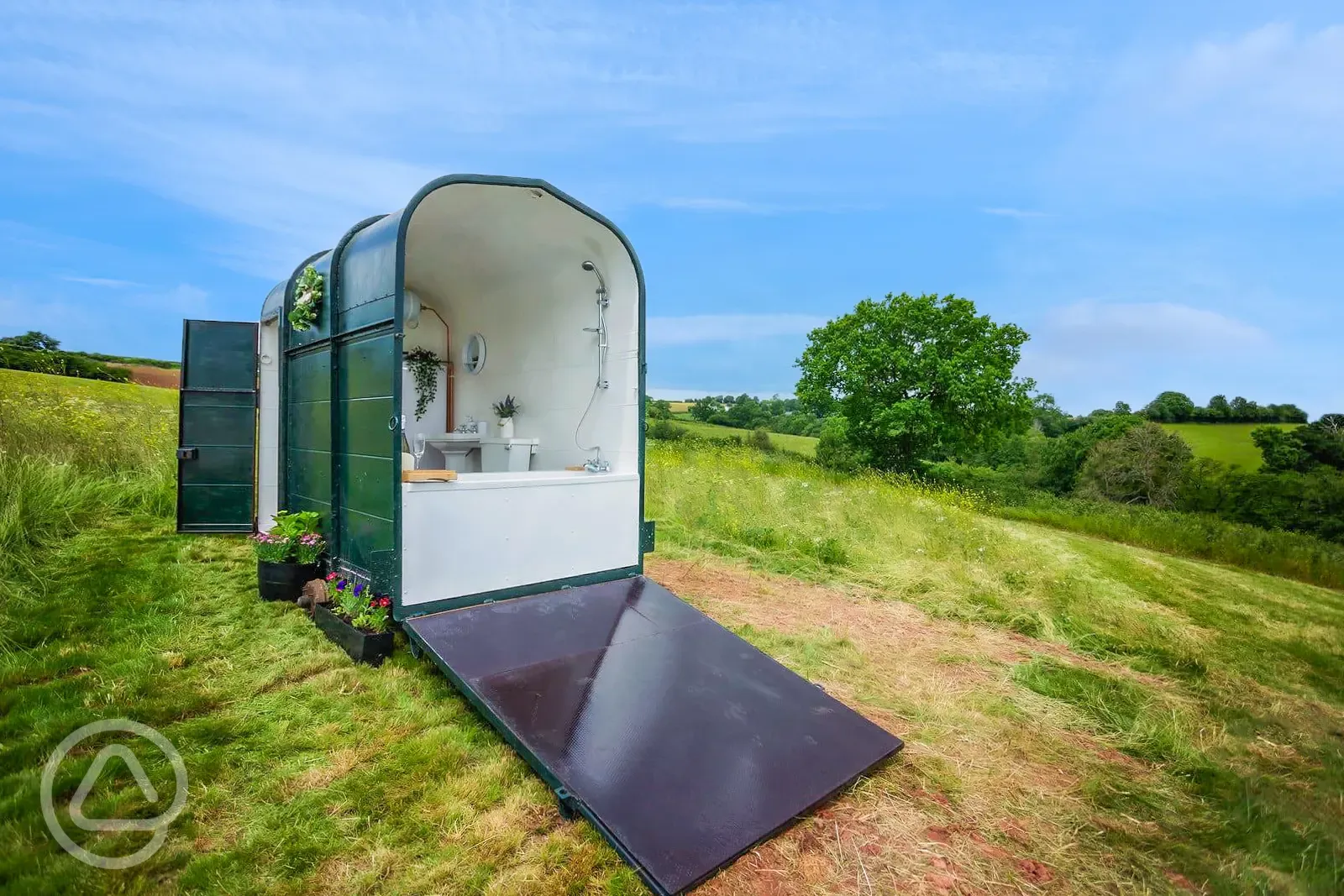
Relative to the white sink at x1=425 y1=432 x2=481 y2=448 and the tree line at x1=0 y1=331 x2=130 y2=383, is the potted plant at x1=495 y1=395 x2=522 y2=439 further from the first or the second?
the tree line at x1=0 y1=331 x2=130 y2=383

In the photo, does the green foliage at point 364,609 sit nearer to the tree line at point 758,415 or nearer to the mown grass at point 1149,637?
the mown grass at point 1149,637

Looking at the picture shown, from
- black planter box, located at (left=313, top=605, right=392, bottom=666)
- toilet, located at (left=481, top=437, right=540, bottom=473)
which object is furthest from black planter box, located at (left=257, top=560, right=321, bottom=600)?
toilet, located at (left=481, top=437, right=540, bottom=473)

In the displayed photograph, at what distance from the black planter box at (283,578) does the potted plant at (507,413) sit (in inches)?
83.6

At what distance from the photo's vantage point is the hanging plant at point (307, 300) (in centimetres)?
446

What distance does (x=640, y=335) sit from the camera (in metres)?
4.61

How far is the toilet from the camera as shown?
5.70 metres

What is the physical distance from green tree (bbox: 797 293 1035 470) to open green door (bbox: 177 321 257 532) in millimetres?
20702

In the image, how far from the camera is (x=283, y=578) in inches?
184

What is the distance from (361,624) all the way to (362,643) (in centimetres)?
16

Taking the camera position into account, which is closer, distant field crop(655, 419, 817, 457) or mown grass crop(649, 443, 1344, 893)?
mown grass crop(649, 443, 1344, 893)

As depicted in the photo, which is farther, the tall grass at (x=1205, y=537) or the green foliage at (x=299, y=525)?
the tall grass at (x=1205, y=537)

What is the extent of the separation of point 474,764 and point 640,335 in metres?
3.10

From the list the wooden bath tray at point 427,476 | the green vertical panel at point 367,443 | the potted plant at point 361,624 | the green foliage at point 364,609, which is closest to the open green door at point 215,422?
the green vertical panel at point 367,443

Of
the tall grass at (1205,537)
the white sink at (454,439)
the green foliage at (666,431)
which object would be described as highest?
the green foliage at (666,431)
